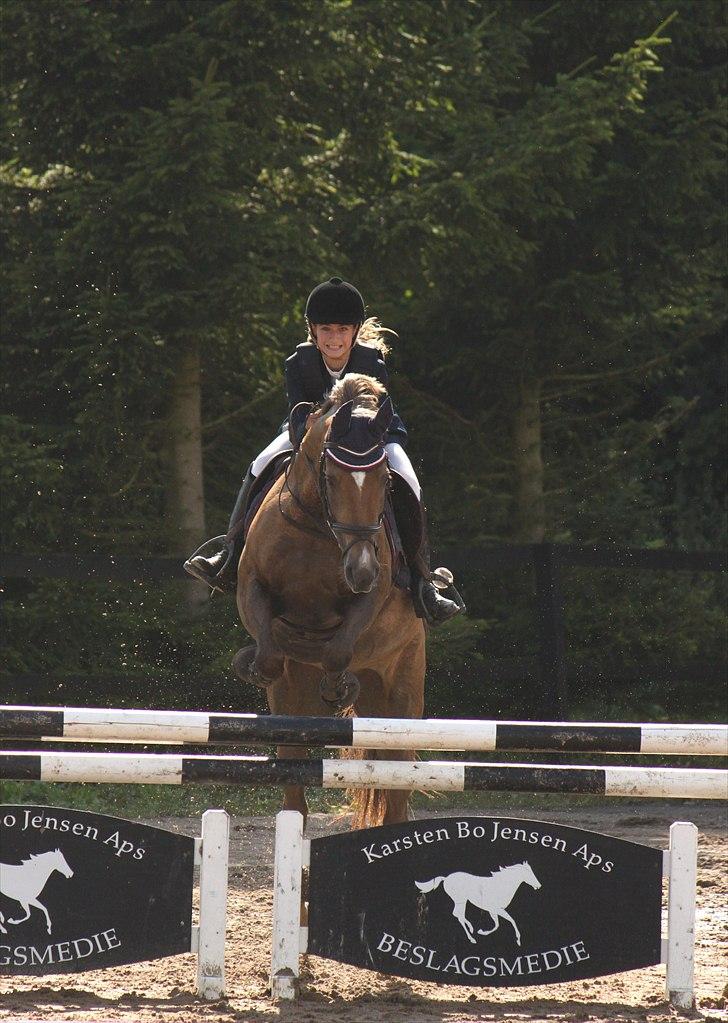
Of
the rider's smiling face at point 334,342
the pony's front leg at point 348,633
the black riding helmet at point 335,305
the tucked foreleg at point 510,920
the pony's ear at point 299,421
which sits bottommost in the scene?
the tucked foreleg at point 510,920

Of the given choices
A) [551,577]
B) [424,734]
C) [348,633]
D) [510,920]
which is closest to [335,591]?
[348,633]

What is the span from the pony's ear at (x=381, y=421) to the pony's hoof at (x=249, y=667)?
100 cm

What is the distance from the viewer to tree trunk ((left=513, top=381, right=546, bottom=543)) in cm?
1287

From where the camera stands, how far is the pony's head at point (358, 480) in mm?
4906

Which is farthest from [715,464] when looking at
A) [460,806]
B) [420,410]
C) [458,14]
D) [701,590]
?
[460,806]

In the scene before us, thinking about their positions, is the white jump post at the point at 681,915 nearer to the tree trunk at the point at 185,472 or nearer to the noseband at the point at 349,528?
the noseband at the point at 349,528

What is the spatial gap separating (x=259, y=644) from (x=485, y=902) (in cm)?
138

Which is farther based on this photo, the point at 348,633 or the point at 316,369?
the point at 316,369

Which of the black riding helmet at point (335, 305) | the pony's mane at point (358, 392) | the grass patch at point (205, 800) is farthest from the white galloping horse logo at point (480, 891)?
the grass patch at point (205, 800)

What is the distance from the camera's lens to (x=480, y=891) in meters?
4.46

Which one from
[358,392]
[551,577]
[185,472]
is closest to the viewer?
[358,392]

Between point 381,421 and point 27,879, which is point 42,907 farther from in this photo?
point 381,421

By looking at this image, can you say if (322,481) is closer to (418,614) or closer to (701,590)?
(418,614)

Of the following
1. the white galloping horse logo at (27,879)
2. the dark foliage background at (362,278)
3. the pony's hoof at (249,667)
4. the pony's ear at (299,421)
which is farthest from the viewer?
the dark foliage background at (362,278)
